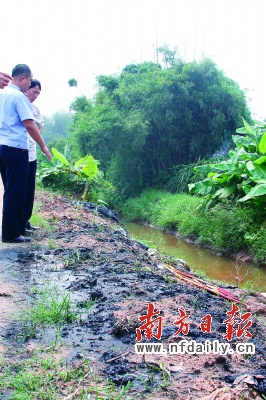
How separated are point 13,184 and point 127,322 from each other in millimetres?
2718

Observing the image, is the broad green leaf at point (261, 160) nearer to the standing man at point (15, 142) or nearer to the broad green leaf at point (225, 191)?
the broad green leaf at point (225, 191)

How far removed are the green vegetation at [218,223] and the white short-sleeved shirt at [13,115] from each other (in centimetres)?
671

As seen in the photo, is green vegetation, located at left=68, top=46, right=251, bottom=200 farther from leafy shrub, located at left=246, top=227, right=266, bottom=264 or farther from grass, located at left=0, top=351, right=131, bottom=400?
grass, located at left=0, top=351, right=131, bottom=400

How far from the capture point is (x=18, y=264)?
14.0 feet

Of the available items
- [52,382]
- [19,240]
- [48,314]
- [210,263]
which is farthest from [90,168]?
[52,382]

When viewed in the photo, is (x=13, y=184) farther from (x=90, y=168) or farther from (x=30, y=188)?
(x=90, y=168)

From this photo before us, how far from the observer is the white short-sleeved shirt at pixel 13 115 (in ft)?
16.0

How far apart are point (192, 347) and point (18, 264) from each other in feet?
7.17

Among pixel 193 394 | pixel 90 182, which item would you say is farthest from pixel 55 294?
pixel 90 182

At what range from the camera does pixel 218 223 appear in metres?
11.9

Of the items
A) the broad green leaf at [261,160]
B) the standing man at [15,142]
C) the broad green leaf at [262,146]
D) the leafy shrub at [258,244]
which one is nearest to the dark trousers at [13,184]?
the standing man at [15,142]

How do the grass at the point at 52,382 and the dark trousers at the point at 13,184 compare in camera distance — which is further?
the dark trousers at the point at 13,184

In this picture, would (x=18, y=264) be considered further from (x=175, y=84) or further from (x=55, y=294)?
(x=175, y=84)

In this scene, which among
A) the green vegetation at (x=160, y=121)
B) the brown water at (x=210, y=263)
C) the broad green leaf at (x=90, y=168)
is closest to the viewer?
the brown water at (x=210, y=263)
